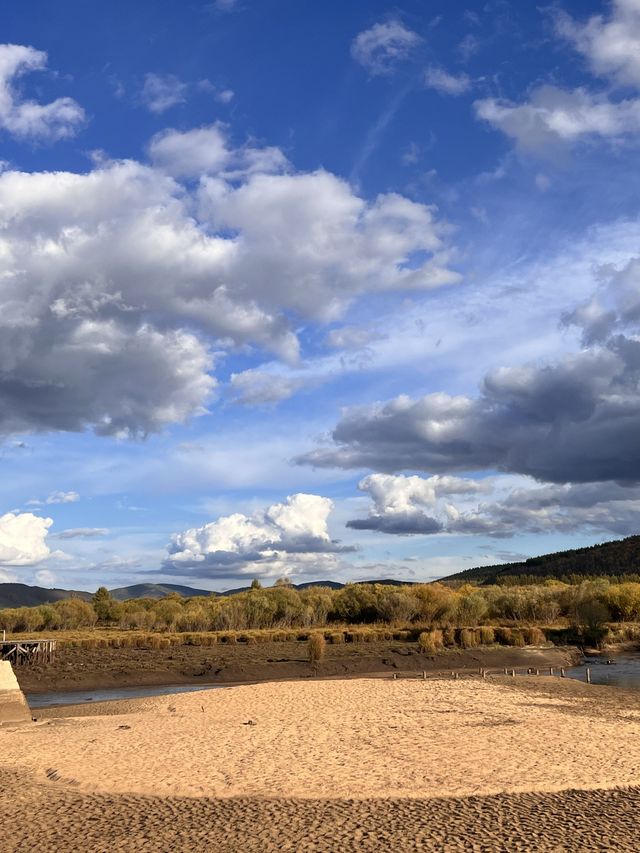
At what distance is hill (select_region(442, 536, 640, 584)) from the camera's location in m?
127

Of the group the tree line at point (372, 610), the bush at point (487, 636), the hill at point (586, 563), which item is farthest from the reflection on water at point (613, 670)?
the hill at point (586, 563)

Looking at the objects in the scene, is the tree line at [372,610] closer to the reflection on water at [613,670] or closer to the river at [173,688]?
the reflection on water at [613,670]

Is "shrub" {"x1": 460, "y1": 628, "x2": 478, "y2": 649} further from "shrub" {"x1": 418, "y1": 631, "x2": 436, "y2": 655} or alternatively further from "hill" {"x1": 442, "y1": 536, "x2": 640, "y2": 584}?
"hill" {"x1": 442, "y1": 536, "x2": 640, "y2": 584}

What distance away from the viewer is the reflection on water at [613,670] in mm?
34138

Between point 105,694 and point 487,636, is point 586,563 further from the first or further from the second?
point 105,694

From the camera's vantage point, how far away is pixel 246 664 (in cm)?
4331

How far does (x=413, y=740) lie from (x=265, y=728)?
496cm

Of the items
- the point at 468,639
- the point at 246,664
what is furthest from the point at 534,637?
the point at 246,664

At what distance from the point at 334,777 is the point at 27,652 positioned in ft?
131

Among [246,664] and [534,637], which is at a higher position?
[534,637]

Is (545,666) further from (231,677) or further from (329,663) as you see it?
(231,677)

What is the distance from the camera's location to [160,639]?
55625 millimetres

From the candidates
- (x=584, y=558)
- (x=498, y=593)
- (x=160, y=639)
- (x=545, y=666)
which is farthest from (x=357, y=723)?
(x=584, y=558)

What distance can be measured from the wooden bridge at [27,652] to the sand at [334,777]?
2360cm
